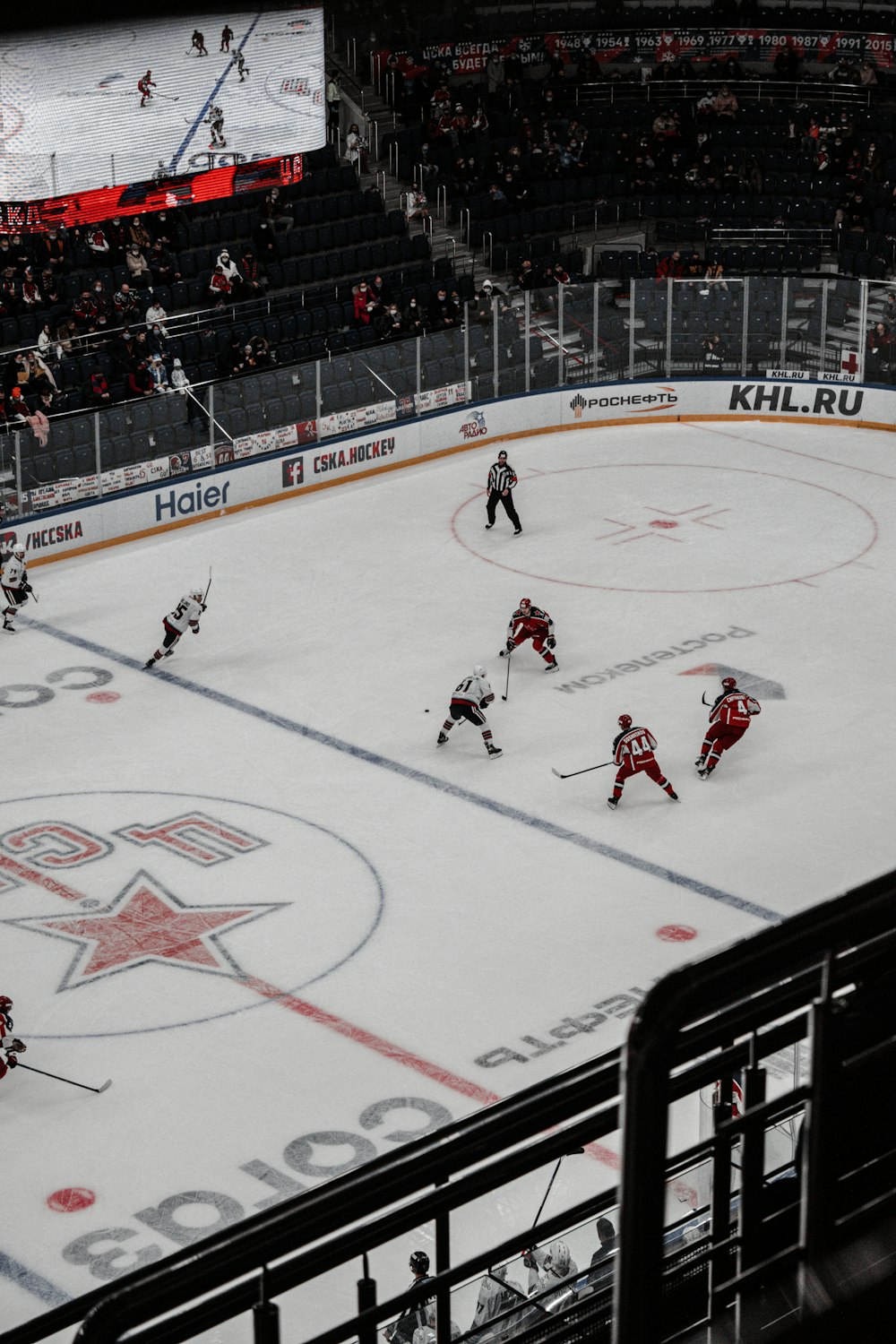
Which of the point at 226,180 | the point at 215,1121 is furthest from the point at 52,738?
the point at 215,1121

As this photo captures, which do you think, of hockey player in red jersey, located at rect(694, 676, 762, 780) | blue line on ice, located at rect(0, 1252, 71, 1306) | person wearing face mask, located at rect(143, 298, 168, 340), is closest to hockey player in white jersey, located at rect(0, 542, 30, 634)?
person wearing face mask, located at rect(143, 298, 168, 340)

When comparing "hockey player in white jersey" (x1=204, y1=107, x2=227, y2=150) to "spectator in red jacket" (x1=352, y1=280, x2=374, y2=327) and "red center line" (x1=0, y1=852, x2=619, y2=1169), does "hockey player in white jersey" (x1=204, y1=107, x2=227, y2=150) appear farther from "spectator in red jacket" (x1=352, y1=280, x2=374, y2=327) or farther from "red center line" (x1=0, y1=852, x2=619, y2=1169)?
"spectator in red jacket" (x1=352, y1=280, x2=374, y2=327)

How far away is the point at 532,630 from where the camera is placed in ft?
62.3

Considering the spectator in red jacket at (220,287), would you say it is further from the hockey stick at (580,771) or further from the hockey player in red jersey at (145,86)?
the hockey player in red jersey at (145,86)

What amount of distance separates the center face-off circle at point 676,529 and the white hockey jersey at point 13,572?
19.4 feet

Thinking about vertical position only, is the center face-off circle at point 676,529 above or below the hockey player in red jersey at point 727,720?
below

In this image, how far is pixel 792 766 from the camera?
17234mm

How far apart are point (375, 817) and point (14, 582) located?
6468 millimetres

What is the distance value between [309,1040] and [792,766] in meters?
6.27

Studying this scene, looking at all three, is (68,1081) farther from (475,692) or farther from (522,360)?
(522,360)

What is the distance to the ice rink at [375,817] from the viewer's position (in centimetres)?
1188

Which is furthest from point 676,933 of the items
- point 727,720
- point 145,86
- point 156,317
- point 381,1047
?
point 156,317

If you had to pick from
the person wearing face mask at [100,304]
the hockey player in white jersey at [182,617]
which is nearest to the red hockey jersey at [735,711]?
the hockey player in white jersey at [182,617]

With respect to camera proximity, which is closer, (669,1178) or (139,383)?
(669,1178)
